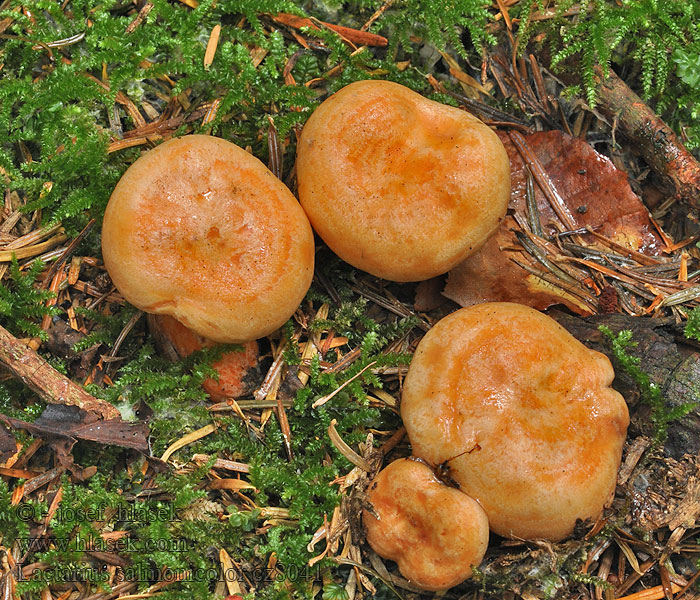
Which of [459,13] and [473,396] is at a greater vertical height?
[459,13]

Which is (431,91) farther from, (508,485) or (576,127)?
(508,485)

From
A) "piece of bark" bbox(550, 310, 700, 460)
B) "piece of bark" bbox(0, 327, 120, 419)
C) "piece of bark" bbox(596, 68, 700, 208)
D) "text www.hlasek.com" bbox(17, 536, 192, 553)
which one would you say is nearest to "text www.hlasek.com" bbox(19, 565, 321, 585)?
"text www.hlasek.com" bbox(17, 536, 192, 553)

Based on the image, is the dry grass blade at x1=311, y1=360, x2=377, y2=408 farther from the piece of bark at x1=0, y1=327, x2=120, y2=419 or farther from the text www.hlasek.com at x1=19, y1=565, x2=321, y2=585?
the piece of bark at x1=0, y1=327, x2=120, y2=419

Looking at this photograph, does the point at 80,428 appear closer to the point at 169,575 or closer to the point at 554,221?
the point at 169,575

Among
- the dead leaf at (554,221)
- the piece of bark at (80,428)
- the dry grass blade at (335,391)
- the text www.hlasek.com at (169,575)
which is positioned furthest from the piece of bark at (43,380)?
the dead leaf at (554,221)

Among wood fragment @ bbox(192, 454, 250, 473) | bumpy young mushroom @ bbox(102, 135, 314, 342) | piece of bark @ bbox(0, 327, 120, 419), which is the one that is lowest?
wood fragment @ bbox(192, 454, 250, 473)

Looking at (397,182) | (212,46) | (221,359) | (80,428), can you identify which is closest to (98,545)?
(80,428)

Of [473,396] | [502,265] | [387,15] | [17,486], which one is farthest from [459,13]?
[17,486]
